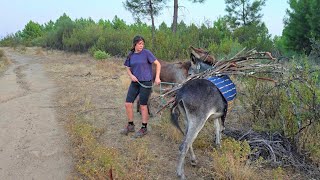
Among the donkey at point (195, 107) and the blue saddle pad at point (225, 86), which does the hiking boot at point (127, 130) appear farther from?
the blue saddle pad at point (225, 86)

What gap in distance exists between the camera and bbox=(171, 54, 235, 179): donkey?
4484 mm

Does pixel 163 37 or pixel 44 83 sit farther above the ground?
pixel 163 37

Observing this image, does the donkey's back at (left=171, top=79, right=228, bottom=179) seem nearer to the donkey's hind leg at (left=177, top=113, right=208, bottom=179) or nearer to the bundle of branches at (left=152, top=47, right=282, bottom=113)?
the donkey's hind leg at (left=177, top=113, right=208, bottom=179)

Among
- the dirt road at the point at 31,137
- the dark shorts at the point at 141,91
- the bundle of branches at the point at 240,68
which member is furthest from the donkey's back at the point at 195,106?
the dirt road at the point at 31,137

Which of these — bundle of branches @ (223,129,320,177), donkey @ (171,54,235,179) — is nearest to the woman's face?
donkey @ (171,54,235,179)

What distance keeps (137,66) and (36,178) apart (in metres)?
2.48

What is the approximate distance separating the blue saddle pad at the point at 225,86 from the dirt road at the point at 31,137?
239 cm

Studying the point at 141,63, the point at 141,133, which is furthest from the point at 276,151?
the point at 141,63

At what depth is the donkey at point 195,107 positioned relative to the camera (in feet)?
14.7

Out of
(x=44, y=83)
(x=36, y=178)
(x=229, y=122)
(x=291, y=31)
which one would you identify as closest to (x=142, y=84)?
(x=229, y=122)

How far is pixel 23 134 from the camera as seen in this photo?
6.61 meters

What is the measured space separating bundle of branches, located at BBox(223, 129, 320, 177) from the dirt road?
9.00 ft

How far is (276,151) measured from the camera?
508 centimetres

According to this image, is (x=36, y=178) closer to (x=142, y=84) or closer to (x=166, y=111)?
(x=142, y=84)
